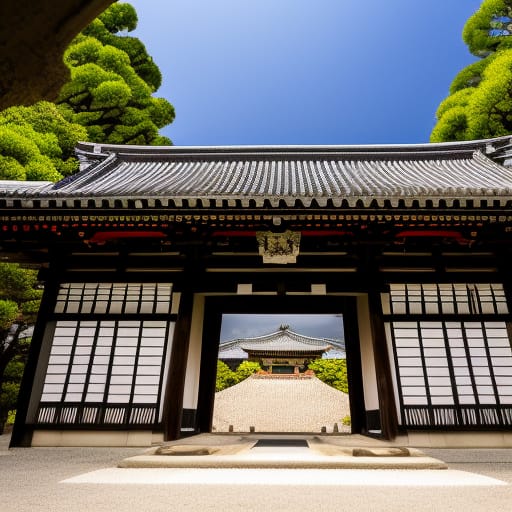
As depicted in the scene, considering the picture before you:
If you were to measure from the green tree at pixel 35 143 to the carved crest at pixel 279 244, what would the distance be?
7.54m

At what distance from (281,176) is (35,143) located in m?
7.87

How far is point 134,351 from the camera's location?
6672mm

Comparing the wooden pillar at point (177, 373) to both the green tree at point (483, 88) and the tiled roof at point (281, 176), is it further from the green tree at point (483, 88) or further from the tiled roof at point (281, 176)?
the green tree at point (483, 88)

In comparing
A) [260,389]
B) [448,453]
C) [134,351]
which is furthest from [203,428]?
[260,389]

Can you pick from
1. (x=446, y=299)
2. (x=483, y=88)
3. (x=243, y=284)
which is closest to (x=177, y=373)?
(x=243, y=284)

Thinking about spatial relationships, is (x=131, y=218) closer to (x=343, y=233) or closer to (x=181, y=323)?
(x=181, y=323)

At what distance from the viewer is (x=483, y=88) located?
14.9 metres

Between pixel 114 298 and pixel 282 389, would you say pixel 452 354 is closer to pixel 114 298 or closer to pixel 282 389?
pixel 114 298

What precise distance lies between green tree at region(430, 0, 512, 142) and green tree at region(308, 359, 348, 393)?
15485 millimetres

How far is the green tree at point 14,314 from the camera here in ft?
26.9

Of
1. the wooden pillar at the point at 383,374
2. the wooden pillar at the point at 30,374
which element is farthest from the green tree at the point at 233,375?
the wooden pillar at the point at 383,374

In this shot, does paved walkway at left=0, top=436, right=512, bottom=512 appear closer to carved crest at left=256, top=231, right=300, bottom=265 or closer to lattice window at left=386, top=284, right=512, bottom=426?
lattice window at left=386, top=284, right=512, bottom=426

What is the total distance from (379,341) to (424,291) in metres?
1.44

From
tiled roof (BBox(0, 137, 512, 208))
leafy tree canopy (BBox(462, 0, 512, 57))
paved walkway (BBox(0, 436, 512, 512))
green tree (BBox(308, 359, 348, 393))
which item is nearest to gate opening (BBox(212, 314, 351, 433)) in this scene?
green tree (BBox(308, 359, 348, 393))
